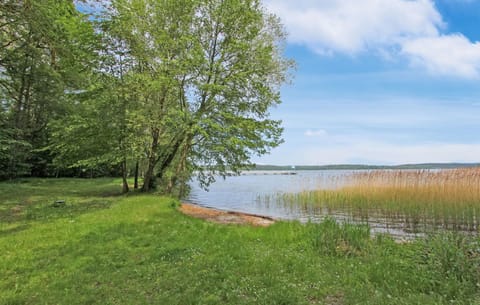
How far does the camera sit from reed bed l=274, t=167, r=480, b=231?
10516 millimetres

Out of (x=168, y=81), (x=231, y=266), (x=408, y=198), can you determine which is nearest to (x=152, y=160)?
(x=168, y=81)

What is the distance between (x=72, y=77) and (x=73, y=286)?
47.0 ft

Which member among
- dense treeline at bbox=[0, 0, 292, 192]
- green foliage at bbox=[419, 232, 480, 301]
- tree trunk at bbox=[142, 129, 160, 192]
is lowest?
green foliage at bbox=[419, 232, 480, 301]

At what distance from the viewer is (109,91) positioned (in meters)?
14.8

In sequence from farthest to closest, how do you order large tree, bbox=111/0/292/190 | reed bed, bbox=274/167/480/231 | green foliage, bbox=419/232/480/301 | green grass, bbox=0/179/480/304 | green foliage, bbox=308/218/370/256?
large tree, bbox=111/0/292/190
reed bed, bbox=274/167/480/231
green foliage, bbox=308/218/370/256
green grass, bbox=0/179/480/304
green foliage, bbox=419/232/480/301

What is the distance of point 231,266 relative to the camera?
490 cm

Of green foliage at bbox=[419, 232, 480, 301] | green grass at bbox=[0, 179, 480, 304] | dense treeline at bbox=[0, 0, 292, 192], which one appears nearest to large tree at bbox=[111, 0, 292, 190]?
dense treeline at bbox=[0, 0, 292, 192]

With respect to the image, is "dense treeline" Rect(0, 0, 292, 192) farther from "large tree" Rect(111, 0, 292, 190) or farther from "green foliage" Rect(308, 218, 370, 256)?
"green foliage" Rect(308, 218, 370, 256)

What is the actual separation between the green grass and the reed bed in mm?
5888

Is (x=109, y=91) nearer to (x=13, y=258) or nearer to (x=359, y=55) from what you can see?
(x=13, y=258)

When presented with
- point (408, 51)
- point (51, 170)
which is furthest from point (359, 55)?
point (51, 170)

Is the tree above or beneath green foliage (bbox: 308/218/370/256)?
Answer: above

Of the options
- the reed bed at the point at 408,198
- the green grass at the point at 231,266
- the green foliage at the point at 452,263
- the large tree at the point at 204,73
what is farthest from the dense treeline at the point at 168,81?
the green foliage at the point at 452,263

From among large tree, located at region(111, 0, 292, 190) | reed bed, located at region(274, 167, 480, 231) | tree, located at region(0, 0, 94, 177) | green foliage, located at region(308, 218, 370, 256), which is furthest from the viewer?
large tree, located at region(111, 0, 292, 190)
